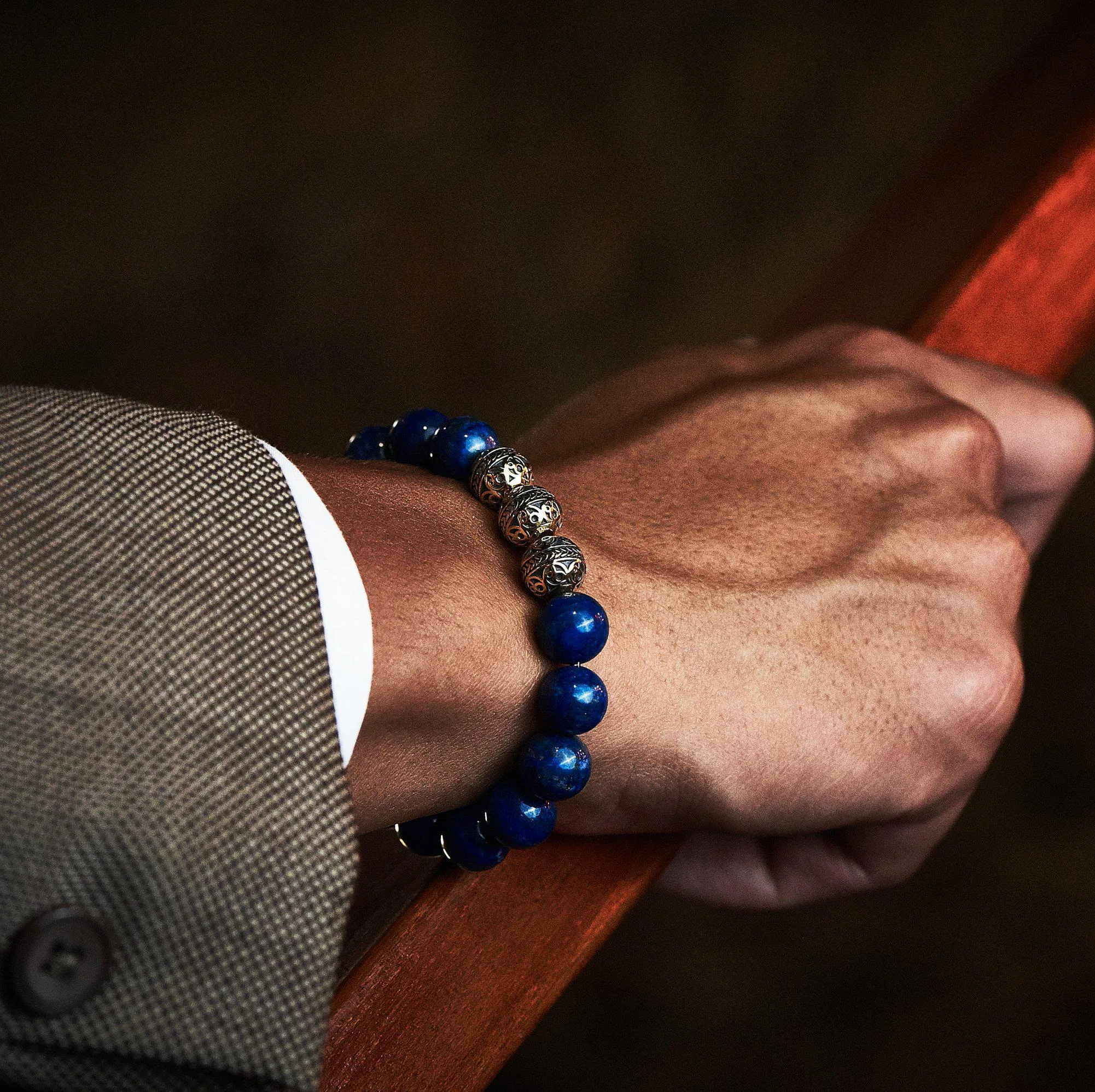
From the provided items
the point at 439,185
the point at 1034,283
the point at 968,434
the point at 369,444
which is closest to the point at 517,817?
the point at 369,444

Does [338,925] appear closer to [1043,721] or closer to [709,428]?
[709,428]

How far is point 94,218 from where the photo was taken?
2.14 m

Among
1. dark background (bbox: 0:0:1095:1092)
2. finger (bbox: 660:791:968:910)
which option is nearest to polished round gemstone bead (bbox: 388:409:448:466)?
finger (bbox: 660:791:968:910)

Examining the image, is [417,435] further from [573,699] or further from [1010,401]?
[1010,401]

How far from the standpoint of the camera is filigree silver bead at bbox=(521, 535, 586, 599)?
1.81 ft

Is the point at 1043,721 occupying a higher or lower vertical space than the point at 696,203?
lower

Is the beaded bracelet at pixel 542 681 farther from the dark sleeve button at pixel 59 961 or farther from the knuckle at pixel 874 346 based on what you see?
the knuckle at pixel 874 346

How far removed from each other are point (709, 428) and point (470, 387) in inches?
55.6

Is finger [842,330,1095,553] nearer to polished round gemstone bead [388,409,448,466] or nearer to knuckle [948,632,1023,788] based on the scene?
knuckle [948,632,1023,788]

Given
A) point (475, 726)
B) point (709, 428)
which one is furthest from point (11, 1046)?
point (709, 428)

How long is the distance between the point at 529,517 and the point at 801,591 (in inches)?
7.0

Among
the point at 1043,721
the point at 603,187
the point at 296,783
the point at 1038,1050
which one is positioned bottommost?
the point at 1038,1050

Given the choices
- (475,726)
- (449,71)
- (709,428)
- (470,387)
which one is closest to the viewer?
(475,726)

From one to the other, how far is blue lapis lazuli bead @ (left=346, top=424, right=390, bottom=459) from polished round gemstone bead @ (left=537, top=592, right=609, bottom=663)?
187 mm
